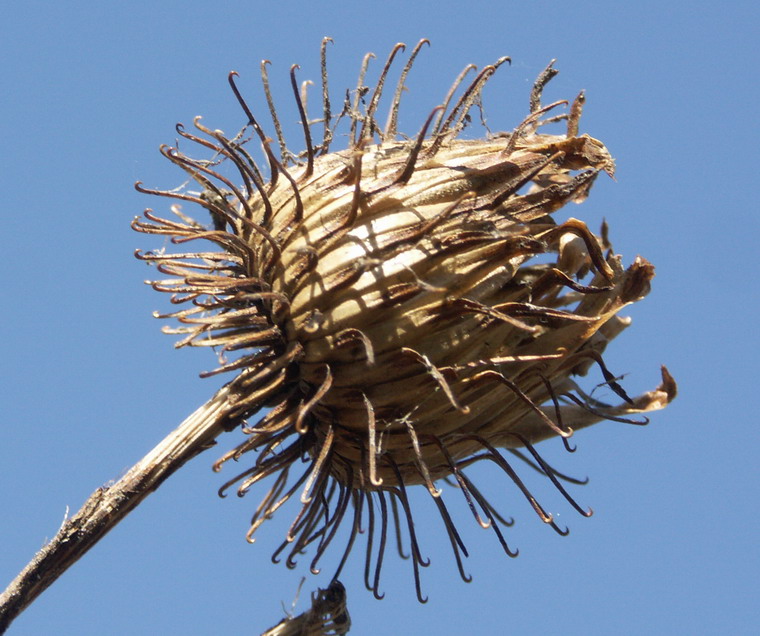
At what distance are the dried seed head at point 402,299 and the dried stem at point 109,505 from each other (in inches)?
5.0

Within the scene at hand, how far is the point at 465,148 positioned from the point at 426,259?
0.66 metres

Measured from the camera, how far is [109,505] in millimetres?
4461

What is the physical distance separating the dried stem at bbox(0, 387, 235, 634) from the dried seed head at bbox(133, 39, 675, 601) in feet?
0.41

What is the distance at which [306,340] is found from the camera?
4.42 m

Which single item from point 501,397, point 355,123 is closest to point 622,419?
point 501,397

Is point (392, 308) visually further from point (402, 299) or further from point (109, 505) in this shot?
point (109, 505)

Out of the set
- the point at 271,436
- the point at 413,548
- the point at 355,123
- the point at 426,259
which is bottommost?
the point at 413,548

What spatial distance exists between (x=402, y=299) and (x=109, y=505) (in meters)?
1.48

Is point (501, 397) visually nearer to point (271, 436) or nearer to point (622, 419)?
point (622, 419)

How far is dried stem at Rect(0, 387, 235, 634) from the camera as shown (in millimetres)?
4391

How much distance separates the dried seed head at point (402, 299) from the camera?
432cm

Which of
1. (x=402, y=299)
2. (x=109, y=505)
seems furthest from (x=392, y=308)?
(x=109, y=505)

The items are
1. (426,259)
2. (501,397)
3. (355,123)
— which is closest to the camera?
(426,259)

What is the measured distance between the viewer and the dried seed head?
14.2ft
